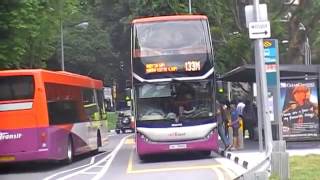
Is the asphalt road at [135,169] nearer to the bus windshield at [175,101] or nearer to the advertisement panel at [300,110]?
the bus windshield at [175,101]

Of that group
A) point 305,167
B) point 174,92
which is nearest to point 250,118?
point 174,92

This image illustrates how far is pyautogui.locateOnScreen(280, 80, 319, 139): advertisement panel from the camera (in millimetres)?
22844

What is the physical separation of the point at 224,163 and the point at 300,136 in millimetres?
4400

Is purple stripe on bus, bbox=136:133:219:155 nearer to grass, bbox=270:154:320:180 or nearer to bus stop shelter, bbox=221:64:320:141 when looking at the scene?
bus stop shelter, bbox=221:64:320:141

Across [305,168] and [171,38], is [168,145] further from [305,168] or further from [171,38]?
[305,168]

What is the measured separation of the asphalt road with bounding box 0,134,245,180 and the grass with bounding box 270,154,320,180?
4.65 ft

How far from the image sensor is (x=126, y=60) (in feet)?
254

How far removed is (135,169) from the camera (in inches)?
771

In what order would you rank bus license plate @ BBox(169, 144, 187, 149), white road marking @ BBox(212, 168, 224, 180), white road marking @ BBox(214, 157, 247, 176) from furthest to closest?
bus license plate @ BBox(169, 144, 187, 149) < white road marking @ BBox(214, 157, 247, 176) < white road marking @ BBox(212, 168, 224, 180)

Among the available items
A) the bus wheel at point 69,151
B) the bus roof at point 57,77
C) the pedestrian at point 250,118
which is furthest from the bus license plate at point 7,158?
the pedestrian at point 250,118

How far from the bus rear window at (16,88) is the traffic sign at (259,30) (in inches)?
282

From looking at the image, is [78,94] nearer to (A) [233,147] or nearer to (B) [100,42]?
(A) [233,147]

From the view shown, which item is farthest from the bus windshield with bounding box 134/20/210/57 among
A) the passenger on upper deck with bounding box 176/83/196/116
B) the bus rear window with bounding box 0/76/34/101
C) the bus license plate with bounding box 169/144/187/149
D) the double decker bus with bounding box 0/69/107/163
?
the bus rear window with bounding box 0/76/34/101

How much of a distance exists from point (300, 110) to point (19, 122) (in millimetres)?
9413
